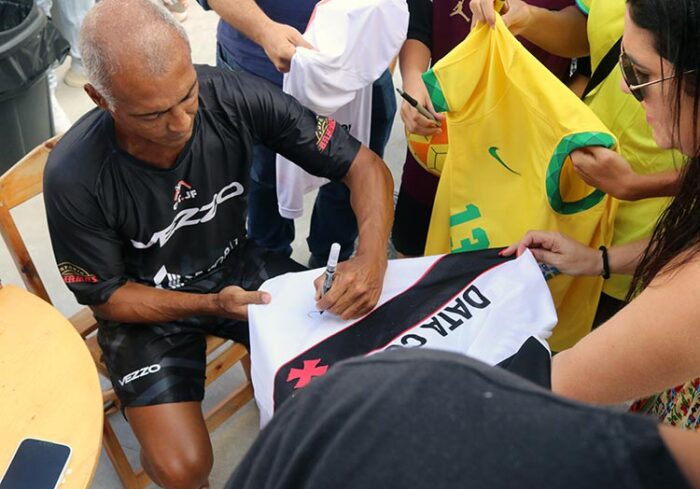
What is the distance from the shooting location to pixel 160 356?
1851mm

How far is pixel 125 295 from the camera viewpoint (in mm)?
1768

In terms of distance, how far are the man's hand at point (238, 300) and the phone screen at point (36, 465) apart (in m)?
0.50

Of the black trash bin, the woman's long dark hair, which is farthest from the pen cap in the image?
the black trash bin

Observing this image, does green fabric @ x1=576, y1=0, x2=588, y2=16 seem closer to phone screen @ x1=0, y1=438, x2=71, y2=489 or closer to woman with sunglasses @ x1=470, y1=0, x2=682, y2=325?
woman with sunglasses @ x1=470, y1=0, x2=682, y2=325

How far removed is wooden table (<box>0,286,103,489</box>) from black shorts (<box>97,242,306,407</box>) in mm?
250

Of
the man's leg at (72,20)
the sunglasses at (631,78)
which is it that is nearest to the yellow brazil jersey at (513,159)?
the sunglasses at (631,78)

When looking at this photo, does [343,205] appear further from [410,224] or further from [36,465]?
[36,465]

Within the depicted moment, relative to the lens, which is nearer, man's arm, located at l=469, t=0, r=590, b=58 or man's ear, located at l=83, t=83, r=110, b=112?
man's ear, located at l=83, t=83, r=110, b=112

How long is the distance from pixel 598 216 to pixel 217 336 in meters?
1.10

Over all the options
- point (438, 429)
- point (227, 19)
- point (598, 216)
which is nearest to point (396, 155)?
point (227, 19)

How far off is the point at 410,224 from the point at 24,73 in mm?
1960

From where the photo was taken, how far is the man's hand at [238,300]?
1661mm

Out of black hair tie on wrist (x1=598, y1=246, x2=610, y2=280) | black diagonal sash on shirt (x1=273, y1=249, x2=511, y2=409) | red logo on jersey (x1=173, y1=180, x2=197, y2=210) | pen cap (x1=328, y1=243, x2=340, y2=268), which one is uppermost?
black hair tie on wrist (x1=598, y1=246, x2=610, y2=280)

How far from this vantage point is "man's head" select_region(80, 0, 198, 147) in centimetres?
148
